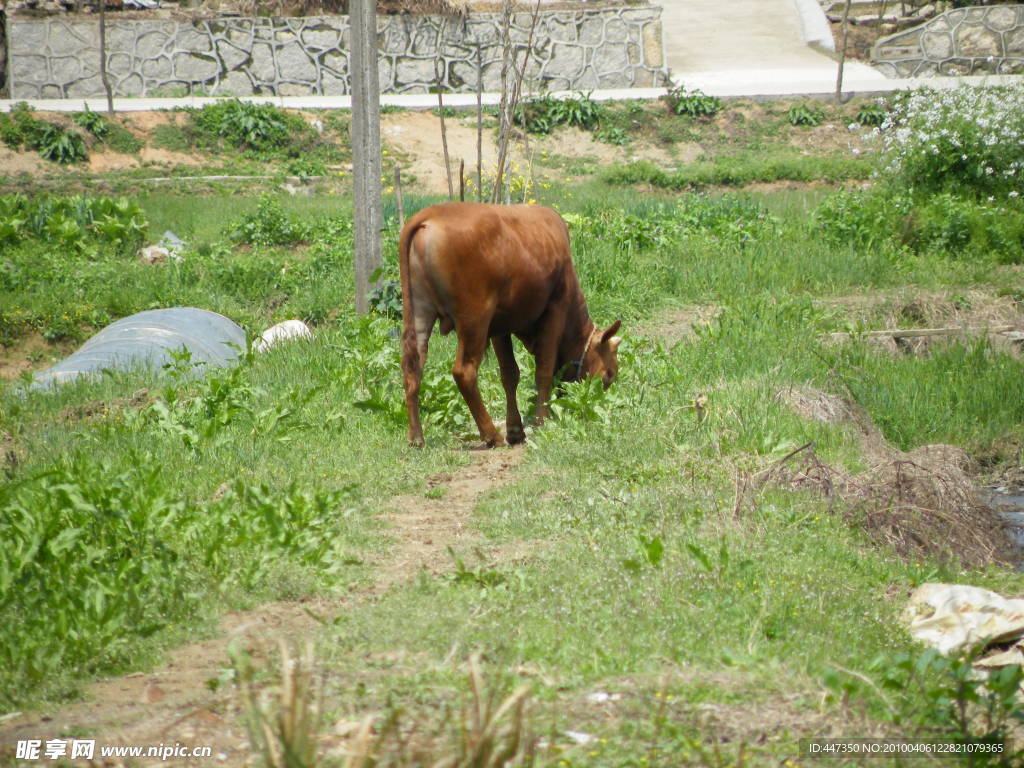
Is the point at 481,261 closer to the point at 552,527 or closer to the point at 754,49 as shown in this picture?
the point at 552,527

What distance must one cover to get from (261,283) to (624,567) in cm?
925

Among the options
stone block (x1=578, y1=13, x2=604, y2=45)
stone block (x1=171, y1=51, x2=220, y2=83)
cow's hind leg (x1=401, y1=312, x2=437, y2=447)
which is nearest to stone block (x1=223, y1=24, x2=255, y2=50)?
stone block (x1=171, y1=51, x2=220, y2=83)

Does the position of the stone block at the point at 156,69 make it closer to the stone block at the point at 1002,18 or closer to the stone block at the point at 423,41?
the stone block at the point at 423,41

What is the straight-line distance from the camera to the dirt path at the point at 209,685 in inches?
145

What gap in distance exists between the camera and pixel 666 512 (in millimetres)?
6062

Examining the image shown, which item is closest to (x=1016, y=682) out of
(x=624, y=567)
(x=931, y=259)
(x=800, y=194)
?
(x=624, y=567)

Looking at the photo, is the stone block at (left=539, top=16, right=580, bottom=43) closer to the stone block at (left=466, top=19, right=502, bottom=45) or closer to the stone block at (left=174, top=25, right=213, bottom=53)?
the stone block at (left=466, top=19, right=502, bottom=45)

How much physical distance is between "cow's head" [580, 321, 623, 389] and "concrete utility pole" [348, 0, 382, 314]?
3082mm

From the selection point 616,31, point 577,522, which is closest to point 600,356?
point 577,522

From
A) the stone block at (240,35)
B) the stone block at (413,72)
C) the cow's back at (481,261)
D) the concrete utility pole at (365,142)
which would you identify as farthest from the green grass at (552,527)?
the stone block at (240,35)

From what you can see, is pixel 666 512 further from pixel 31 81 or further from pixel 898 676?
pixel 31 81

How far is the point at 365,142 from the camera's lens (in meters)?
10.6

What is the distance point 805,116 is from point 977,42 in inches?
243

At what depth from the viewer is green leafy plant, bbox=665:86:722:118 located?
79.3 ft
